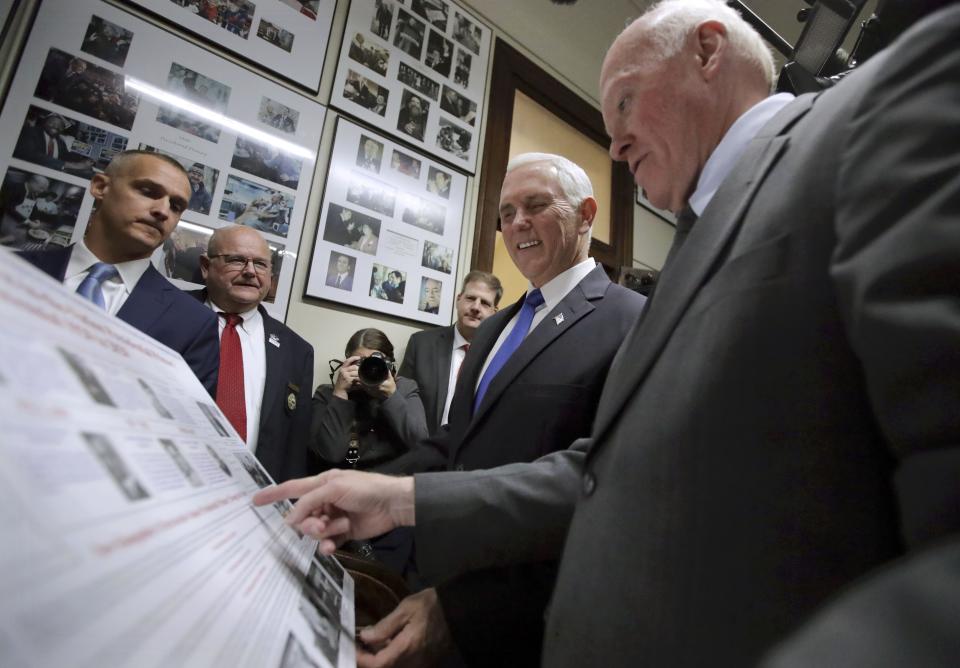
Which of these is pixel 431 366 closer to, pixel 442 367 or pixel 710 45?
pixel 442 367

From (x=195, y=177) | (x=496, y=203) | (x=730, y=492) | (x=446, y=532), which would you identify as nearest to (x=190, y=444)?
(x=446, y=532)

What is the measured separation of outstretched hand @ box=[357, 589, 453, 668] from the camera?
1.56 ft

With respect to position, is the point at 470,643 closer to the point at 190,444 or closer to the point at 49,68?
the point at 190,444

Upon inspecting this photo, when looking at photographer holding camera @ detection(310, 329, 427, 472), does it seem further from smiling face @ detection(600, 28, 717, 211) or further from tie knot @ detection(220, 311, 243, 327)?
smiling face @ detection(600, 28, 717, 211)

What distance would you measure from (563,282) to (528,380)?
1.06ft

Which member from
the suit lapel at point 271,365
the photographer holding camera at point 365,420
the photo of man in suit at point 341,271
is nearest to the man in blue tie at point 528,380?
the photographer holding camera at point 365,420

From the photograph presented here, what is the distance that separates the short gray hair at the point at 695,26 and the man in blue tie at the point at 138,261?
3.47 ft

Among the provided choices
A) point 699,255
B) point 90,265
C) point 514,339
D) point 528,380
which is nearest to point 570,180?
point 514,339

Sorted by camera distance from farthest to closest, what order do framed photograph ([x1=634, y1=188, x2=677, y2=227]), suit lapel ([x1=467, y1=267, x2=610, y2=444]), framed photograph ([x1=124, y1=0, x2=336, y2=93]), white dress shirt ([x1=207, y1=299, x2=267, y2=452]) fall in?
framed photograph ([x1=634, y1=188, x2=677, y2=227])
framed photograph ([x1=124, y1=0, x2=336, y2=93])
white dress shirt ([x1=207, y1=299, x2=267, y2=452])
suit lapel ([x1=467, y1=267, x2=610, y2=444])

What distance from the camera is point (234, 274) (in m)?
1.35

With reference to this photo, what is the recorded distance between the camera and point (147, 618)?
19 centimetres

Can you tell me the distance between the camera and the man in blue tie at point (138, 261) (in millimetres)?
985

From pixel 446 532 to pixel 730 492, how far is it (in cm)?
29

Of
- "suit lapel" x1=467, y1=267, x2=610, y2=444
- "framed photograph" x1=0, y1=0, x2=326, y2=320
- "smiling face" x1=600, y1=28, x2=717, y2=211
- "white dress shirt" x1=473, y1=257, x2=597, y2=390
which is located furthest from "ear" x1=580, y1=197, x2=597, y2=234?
"framed photograph" x1=0, y1=0, x2=326, y2=320
